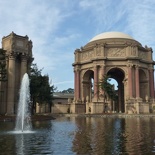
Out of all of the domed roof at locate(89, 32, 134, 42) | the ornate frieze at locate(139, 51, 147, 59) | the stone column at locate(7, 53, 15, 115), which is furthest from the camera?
the domed roof at locate(89, 32, 134, 42)

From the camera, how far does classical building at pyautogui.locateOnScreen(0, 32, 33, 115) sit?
4731 centimetres

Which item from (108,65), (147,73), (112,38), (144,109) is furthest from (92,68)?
(144,109)

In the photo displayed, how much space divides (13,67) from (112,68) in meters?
45.0

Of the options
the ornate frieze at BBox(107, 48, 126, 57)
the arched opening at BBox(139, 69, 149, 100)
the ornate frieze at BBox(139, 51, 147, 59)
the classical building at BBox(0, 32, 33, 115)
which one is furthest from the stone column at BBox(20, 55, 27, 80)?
the arched opening at BBox(139, 69, 149, 100)

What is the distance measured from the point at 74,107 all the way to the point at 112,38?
84.2 feet

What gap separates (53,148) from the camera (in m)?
12.4

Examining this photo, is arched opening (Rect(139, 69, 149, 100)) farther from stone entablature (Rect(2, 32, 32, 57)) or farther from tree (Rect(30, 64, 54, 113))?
stone entablature (Rect(2, 32, 32, 57))

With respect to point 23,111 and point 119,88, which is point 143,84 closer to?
point 119,88

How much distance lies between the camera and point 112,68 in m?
86.6

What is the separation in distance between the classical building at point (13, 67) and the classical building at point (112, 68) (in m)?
29.9

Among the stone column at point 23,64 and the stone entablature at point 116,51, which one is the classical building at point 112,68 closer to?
the stone entablature at point 116,51

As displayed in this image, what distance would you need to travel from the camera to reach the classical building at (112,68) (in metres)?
81.2

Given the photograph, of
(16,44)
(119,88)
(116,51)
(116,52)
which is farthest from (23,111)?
(119,88)

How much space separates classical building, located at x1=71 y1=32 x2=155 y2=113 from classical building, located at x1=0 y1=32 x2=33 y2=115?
98.1 ft
